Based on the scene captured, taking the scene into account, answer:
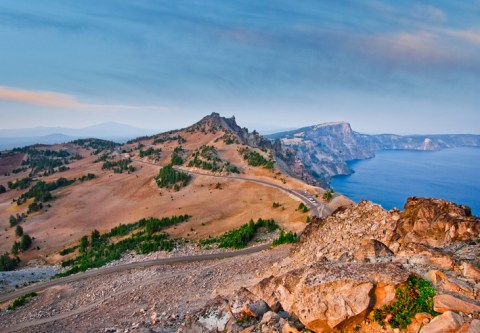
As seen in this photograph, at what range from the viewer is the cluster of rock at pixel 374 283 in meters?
10.4

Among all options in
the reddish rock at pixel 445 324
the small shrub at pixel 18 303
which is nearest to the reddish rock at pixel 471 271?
the reddish rock at pixel 445 324

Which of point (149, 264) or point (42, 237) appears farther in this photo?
point (42, 237)

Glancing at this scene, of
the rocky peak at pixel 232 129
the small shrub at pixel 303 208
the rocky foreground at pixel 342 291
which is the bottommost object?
the small shrub at pixel 303 208

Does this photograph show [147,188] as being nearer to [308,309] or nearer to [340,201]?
[340,201]

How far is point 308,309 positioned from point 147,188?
89.2 meters

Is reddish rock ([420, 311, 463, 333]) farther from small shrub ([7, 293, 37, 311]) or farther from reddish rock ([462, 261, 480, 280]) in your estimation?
small shrub ([7, 293, 37, 311])

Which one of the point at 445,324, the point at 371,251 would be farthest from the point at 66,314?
the point at 445,324

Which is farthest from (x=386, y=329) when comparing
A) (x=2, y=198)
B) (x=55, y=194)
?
(x=2, y=198)

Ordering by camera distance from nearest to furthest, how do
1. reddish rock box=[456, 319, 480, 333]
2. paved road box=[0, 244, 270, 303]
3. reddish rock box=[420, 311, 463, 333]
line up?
reddish rock box=[456, 319, 480, 333]
reddish rock box=[420, 311, 463, 333]
paved road box=[0, 244, 270, 303]

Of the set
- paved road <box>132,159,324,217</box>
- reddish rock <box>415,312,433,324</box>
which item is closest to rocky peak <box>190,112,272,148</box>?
paved road <box>132,159,324,217</box>

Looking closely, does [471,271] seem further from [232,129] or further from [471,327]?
[232,129]

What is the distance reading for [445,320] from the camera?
9047 millimetres

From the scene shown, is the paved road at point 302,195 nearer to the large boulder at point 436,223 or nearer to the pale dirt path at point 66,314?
the large boulder at point 436,223

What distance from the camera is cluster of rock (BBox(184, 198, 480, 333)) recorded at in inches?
411
